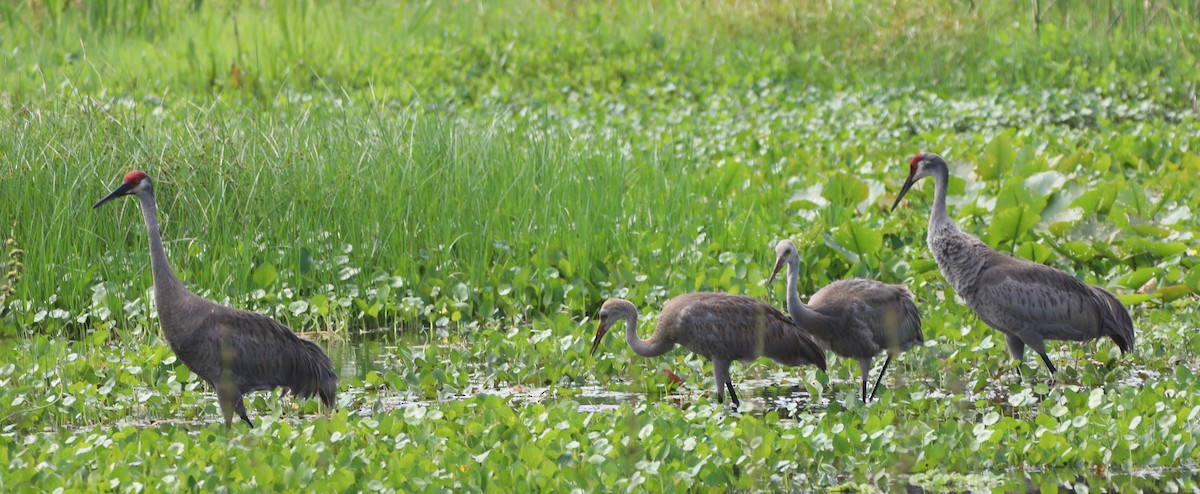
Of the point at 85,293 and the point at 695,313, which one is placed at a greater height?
the point at 695,313

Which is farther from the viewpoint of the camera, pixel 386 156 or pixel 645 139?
pixel 645 139

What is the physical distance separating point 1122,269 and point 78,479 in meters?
5.84

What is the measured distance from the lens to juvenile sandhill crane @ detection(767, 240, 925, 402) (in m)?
7.03

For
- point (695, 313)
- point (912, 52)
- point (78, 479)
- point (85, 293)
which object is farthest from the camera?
point (912, 52)

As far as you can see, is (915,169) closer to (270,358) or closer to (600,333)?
(600,333)

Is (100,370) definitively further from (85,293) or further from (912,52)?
(912,52)

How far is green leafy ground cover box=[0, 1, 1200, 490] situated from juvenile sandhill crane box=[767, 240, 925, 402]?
20 centimetres

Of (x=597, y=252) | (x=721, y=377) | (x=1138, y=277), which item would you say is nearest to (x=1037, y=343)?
(x=1138, y=277)

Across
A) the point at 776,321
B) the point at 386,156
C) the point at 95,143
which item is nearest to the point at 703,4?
the point at 386,156

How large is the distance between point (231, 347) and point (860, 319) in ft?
8.87

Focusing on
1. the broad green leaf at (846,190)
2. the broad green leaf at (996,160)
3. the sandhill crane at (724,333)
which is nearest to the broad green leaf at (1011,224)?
the broad green leaf at (846,190)

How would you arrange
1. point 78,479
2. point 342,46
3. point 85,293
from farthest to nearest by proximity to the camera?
point 342,46 < point 85,293 < point 78,479

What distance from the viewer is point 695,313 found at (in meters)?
6.94

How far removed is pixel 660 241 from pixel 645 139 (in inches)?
146
